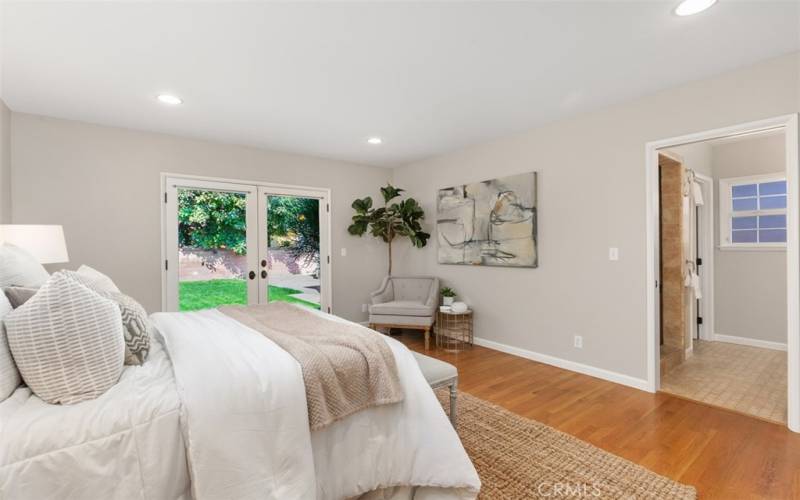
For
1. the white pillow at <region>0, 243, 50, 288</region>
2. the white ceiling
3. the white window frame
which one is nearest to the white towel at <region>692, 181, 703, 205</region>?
the white window frame

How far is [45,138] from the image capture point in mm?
3240

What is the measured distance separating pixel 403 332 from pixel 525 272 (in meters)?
2.01

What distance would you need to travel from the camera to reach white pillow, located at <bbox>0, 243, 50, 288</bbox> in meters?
1.59

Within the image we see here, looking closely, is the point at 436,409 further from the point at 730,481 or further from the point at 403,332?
the point at 403,332

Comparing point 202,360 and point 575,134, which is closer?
point 202,360

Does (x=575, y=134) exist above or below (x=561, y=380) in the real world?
above

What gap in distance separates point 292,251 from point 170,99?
222 cm

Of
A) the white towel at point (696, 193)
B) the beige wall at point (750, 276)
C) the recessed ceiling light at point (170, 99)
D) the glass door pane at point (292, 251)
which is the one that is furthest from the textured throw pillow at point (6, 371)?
the beige wall at point (750, 276)

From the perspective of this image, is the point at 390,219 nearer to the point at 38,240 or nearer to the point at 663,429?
the point at 38,240

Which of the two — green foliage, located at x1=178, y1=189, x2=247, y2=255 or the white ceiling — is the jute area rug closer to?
the white ceiling

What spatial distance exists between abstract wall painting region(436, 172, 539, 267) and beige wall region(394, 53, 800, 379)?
109 mm

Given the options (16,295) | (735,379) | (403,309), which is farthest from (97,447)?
(735,379)

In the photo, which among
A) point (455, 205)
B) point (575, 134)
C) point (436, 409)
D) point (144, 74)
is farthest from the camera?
point (455, 205)

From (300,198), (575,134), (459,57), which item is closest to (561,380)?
A: (575,134)
